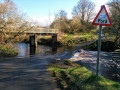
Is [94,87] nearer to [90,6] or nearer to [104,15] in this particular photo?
[104,15]

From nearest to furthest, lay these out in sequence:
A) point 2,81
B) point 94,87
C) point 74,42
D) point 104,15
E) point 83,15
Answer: point 94,87
point 104,15
point 2,81
point 74,42
point 83,15

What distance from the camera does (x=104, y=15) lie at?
213 inches

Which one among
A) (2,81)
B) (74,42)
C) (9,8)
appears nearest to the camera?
(2,81)

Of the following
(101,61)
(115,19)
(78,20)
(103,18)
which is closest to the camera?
(103,18)

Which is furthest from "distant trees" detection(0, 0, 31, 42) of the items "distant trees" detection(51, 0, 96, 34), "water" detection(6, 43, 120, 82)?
"distant trees" detection(51, 0, 96, 34)

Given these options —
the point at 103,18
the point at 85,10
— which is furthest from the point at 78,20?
the point at 103,18

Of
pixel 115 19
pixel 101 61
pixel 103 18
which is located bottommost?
pixel 101 61

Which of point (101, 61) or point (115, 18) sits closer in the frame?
point (101, 61)

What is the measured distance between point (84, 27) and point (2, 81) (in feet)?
158

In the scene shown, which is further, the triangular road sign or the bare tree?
the bare tree

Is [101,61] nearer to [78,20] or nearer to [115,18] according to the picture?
[115,18]

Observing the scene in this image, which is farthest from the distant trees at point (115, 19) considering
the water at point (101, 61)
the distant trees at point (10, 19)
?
the distant trees at point (10, 19)

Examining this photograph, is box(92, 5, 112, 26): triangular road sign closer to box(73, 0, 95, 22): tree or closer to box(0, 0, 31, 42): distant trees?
box(0, 0, 31, 42): distant trees

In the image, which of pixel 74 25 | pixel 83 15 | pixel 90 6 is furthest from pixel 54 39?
pixel 90 6
